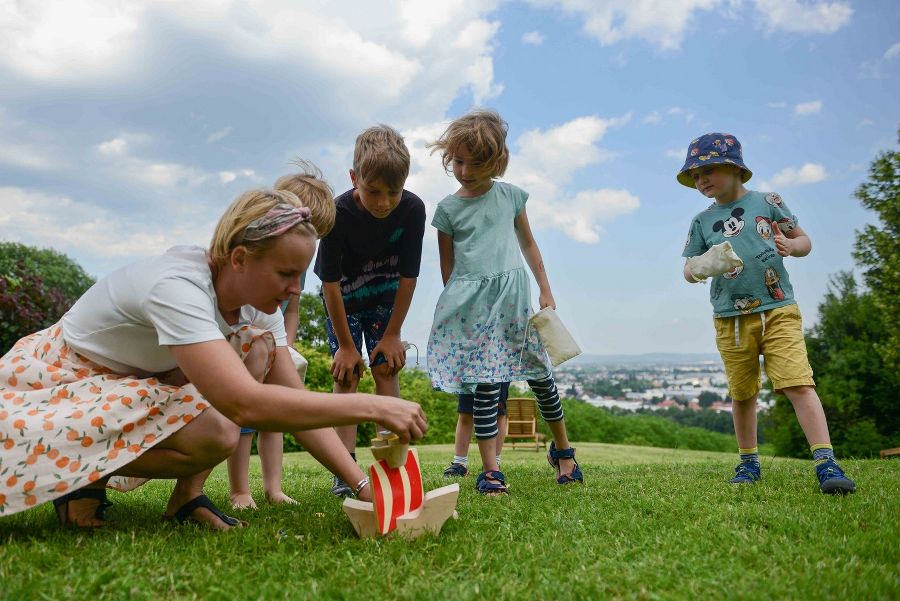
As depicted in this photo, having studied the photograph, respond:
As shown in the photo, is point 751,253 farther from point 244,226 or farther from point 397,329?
point 244,226

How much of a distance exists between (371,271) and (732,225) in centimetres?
219

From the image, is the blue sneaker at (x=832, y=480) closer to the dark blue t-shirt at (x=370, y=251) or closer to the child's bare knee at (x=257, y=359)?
the dark blue t-shirt at (x=370, y=251)

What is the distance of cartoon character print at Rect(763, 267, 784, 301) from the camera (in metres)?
3.80

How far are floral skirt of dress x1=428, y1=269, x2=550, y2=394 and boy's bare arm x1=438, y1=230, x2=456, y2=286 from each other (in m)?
0.20

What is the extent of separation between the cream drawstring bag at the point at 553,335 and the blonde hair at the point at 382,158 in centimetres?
109

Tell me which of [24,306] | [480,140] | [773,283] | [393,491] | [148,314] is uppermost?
[480,140]

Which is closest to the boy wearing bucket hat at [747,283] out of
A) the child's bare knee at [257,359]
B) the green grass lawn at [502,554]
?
the green grass lawn at [502,554]

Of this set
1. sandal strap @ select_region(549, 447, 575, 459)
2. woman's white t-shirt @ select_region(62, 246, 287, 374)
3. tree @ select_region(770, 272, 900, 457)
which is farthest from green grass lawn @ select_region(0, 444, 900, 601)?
tree @ select_region(770, 272, 900, 457)

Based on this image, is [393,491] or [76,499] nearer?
[393,491]

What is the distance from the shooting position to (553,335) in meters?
3.77

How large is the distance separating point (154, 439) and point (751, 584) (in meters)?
1.86

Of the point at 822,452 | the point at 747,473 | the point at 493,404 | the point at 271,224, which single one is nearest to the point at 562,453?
the point at 493,404

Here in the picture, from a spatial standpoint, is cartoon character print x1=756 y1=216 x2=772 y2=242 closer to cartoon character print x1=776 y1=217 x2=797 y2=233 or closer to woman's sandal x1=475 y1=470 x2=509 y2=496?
cartoon character print x1=776 y1=217 x2=797 y2=233

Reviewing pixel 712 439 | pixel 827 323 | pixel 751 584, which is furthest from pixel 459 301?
pixel 827 323
